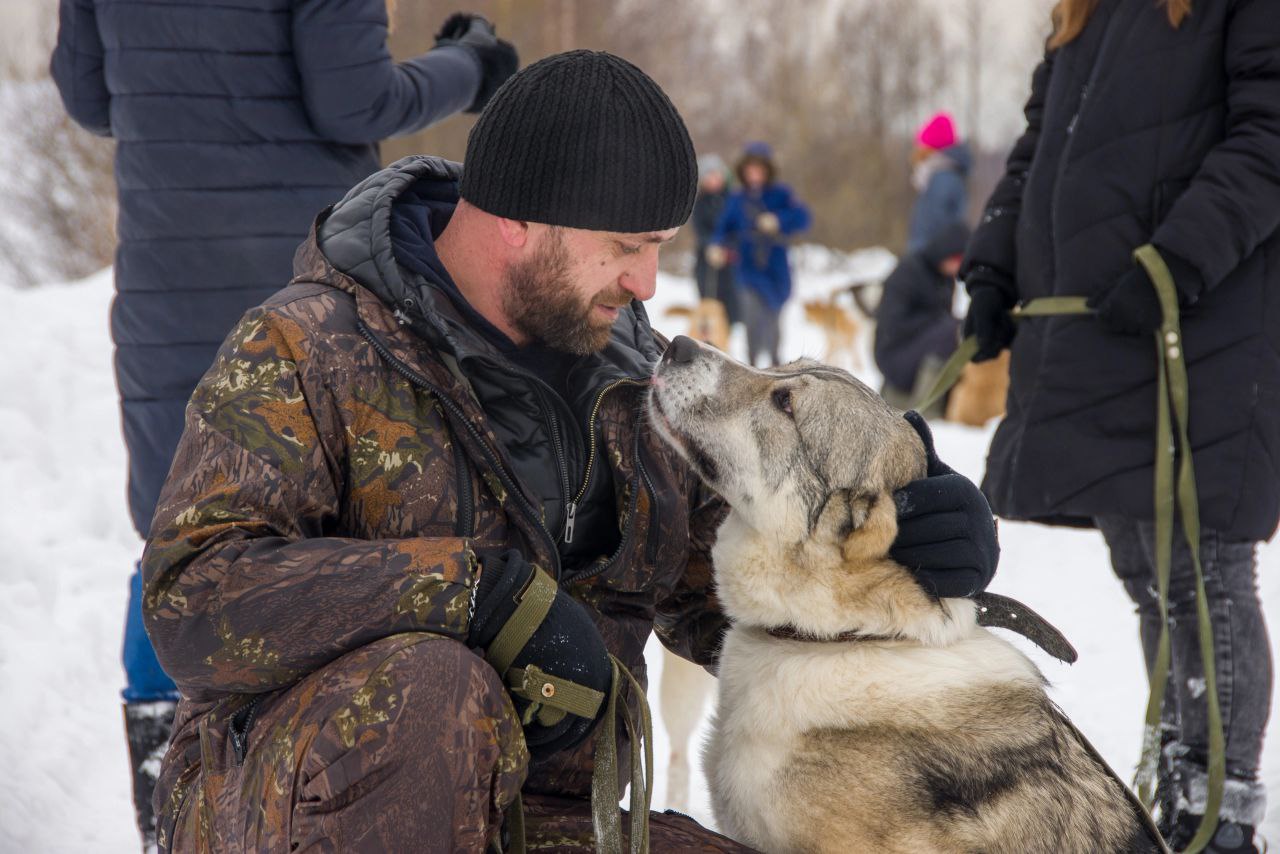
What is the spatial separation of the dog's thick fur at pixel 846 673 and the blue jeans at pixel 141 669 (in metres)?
1.20

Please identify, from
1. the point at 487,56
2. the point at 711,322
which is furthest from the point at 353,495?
the point at 711,322

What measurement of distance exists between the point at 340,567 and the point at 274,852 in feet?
1.25

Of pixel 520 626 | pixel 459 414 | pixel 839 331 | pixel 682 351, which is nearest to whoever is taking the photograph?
pixel 520 626

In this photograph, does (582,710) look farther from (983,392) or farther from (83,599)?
(983,392)

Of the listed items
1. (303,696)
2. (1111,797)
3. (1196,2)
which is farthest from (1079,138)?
(303,696)

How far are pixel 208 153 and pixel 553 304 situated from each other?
3.56 ft

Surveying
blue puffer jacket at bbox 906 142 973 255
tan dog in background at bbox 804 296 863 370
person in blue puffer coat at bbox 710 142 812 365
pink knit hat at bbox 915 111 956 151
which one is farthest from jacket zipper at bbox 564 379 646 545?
tan dog in background at bbox 804 296 863 370

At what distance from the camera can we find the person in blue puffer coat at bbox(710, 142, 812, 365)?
34.3 ft

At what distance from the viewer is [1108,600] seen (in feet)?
15.7

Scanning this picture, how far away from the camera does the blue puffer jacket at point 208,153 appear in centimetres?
258

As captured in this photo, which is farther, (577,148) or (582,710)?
(577,148)

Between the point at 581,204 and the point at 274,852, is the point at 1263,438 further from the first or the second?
the point at 274,852

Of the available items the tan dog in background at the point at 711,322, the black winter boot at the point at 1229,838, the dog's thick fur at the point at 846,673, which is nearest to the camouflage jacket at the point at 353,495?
the dog's thick fur at the point at 846,673

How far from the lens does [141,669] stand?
249 centimetres
